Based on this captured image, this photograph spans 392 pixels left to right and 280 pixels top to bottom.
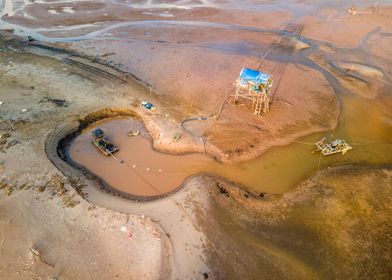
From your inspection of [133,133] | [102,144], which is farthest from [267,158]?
[102,144]

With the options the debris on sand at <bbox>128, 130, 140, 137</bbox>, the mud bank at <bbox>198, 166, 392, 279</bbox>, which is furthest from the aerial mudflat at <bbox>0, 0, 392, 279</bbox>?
the debris on sand at <bbox>128, 130, 140, 137</bbox>

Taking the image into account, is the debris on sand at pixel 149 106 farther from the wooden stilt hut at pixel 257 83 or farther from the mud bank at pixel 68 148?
the wooden stilt hut at pixel 257 83

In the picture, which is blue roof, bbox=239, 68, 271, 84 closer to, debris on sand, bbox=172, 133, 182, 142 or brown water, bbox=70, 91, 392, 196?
brown water, bbox=70, 91, 392, 196

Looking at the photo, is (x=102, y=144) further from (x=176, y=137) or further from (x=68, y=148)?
(x=176, y=137)

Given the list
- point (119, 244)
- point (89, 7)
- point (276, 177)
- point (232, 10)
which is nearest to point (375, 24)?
point (232, 10)

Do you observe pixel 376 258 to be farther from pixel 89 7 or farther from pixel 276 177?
pixel 89 7

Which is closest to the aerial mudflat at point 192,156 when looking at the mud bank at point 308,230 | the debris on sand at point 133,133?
the mud bank at point 308,230
